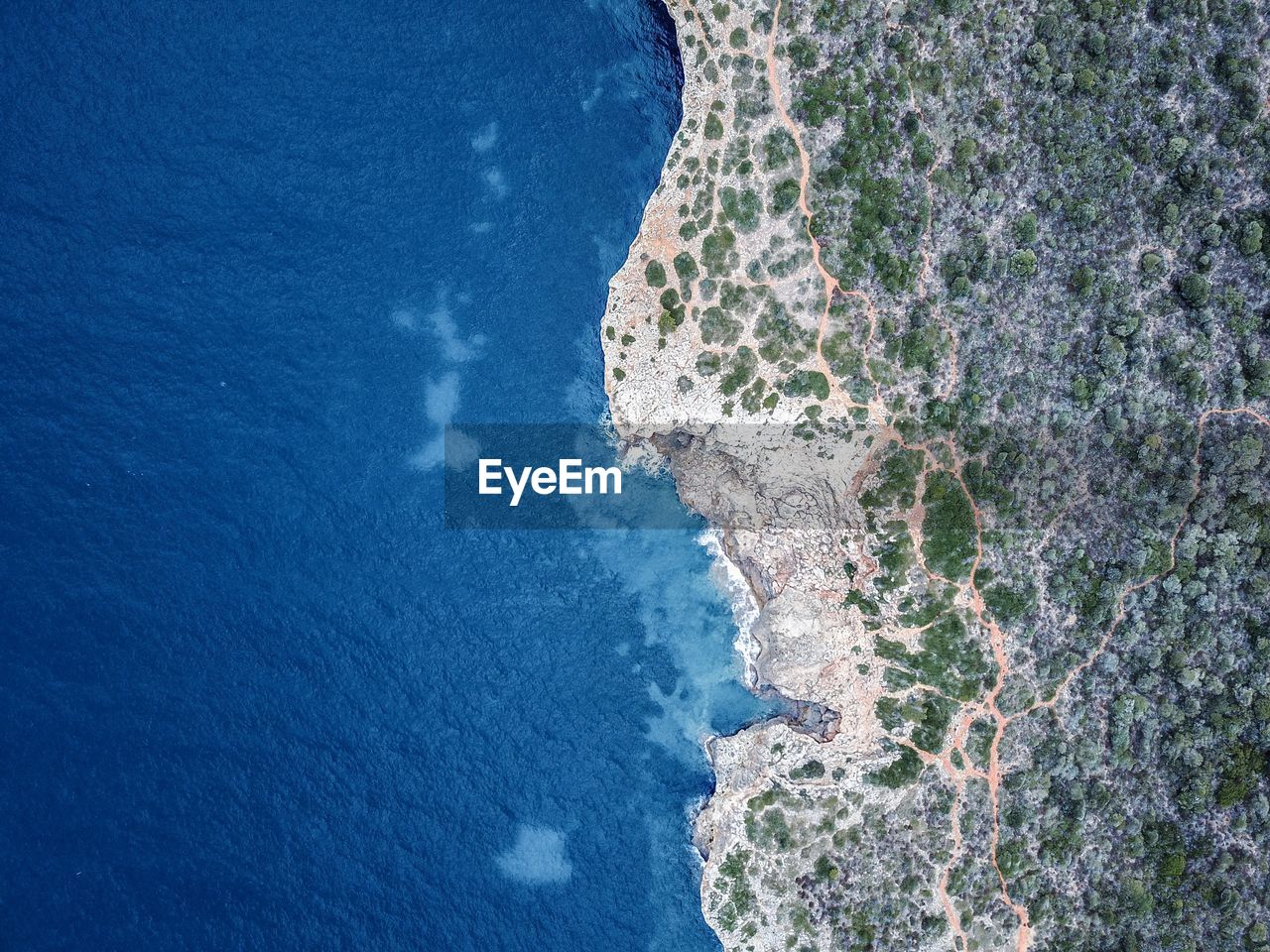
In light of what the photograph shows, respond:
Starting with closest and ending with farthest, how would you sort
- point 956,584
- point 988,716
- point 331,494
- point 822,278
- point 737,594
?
point 988,716 < point 956,584 < point 822,278 < point 331,494 < point 737,594

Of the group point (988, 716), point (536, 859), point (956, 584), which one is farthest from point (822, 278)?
point (536, 859)

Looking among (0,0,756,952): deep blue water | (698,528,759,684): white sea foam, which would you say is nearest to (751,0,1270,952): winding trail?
(698,528,759,684): white sea foam

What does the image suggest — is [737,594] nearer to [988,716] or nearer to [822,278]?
[988,716]

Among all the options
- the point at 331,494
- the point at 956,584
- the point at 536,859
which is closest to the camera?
the point at 956,584

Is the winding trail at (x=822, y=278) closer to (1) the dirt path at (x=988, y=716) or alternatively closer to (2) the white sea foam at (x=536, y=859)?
(1) the dirt path at (x=988, y=716)

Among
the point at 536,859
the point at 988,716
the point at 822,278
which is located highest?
the point at 822,278

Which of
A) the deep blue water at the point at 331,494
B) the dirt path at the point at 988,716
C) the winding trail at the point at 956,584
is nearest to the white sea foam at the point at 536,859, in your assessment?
the deep blue water at the point at 331,494

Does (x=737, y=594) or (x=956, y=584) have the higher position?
(x=956, y=584)

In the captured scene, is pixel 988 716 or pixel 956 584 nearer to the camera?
pixel 988 716

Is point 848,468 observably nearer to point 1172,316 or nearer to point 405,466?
point 1172,316
